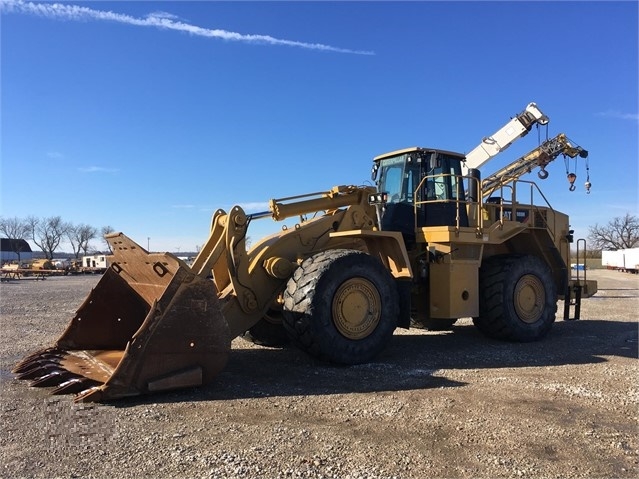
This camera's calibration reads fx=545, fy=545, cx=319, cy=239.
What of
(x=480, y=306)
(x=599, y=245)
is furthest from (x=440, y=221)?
(x=599, y=245)

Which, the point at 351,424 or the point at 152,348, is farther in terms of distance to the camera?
the point at 152,348

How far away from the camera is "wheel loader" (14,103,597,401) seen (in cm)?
564

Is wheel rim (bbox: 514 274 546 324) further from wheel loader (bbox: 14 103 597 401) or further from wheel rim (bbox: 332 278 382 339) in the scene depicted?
wheel rim (bbox: 332 278 382 339)

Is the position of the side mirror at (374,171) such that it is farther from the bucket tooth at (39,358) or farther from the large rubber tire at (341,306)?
the bucket tooth at (39,358)

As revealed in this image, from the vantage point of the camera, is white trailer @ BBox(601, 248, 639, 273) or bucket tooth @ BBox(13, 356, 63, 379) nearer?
bucket tooth @ BBox(13, 356, 63, 379)

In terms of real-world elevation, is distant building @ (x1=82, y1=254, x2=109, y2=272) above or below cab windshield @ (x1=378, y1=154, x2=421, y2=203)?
below

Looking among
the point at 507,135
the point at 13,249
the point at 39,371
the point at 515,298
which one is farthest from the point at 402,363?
the point at 13,249

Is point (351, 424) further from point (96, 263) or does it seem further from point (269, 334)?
point (96, 263)

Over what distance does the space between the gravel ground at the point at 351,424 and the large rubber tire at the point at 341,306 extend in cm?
32

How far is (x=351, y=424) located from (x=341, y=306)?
234cm

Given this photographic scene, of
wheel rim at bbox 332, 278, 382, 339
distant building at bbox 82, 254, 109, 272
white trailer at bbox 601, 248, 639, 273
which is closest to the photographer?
wheel rim at bbox 332, 278, 382, 339

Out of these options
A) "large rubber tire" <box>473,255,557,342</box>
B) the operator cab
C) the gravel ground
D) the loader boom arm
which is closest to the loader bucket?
the gravel ground

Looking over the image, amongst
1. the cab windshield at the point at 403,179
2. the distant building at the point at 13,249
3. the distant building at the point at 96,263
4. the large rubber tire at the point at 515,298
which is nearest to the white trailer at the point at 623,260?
the large rubber tire at the point at 515,298

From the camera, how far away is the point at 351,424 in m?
4.82
